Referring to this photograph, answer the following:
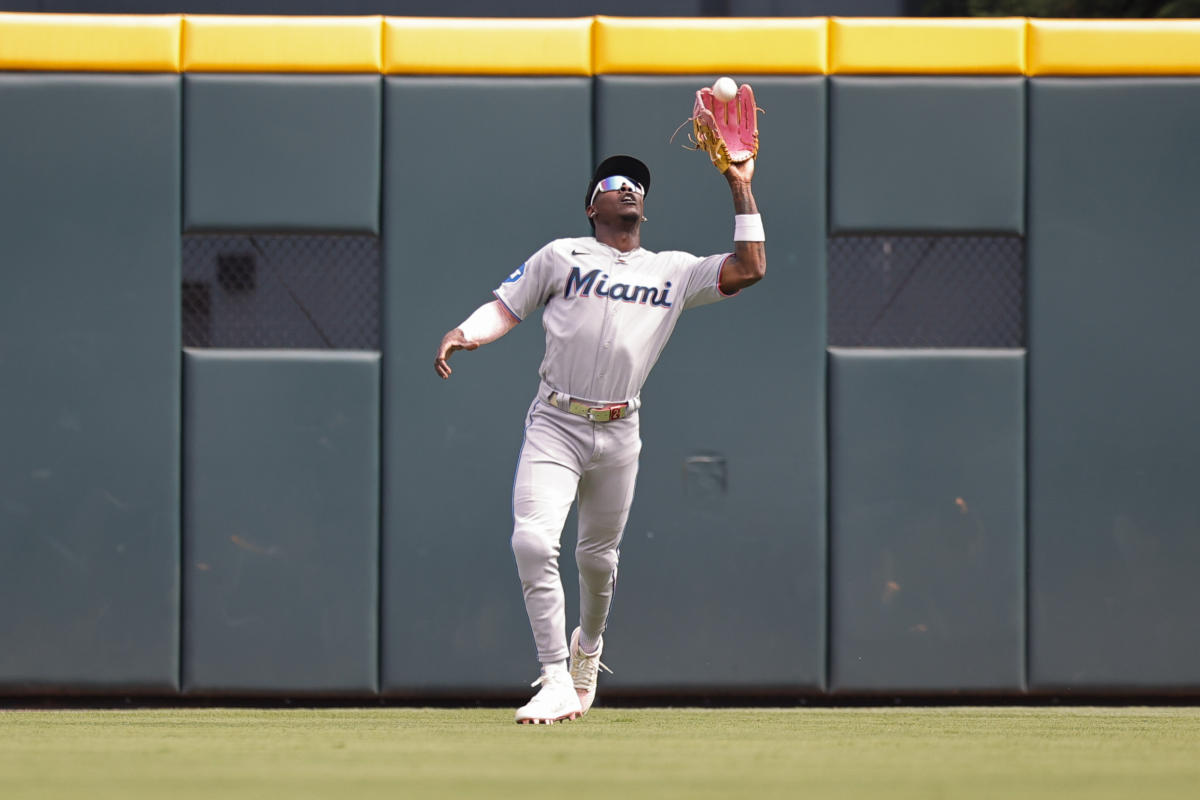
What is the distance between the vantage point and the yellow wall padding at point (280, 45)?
5.18m

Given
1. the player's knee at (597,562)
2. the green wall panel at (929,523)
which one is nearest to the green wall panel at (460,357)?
the player's knee at (597,562)

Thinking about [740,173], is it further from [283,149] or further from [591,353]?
[283,149]

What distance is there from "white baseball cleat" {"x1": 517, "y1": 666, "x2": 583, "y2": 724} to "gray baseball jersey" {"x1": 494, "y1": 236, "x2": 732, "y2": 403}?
32.7 inches

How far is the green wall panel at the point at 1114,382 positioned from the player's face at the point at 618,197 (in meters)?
1.83

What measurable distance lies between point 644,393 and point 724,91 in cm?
146

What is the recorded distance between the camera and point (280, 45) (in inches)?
205

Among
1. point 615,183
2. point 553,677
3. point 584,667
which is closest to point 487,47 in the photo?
point 615,183

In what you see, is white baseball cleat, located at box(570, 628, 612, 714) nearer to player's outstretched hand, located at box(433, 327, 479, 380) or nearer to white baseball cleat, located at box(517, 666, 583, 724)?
white baseball cleat, located at box(517, 666, 583, 724)

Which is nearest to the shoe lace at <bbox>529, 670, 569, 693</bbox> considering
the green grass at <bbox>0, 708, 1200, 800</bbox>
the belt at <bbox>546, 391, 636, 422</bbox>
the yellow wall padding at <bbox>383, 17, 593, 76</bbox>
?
the green grass at <bbox>0, 708, 1200, 800</bbox>

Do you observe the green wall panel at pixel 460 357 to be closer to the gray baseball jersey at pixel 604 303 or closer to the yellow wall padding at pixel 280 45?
the yellow wall padding at pixel 280 45

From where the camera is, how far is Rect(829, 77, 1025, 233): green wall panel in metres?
5.25

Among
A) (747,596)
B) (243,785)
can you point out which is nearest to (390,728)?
(243,785)

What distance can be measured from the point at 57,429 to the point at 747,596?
2.64 meters

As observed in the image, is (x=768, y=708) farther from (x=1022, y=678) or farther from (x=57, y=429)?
(x=57, y=429)
